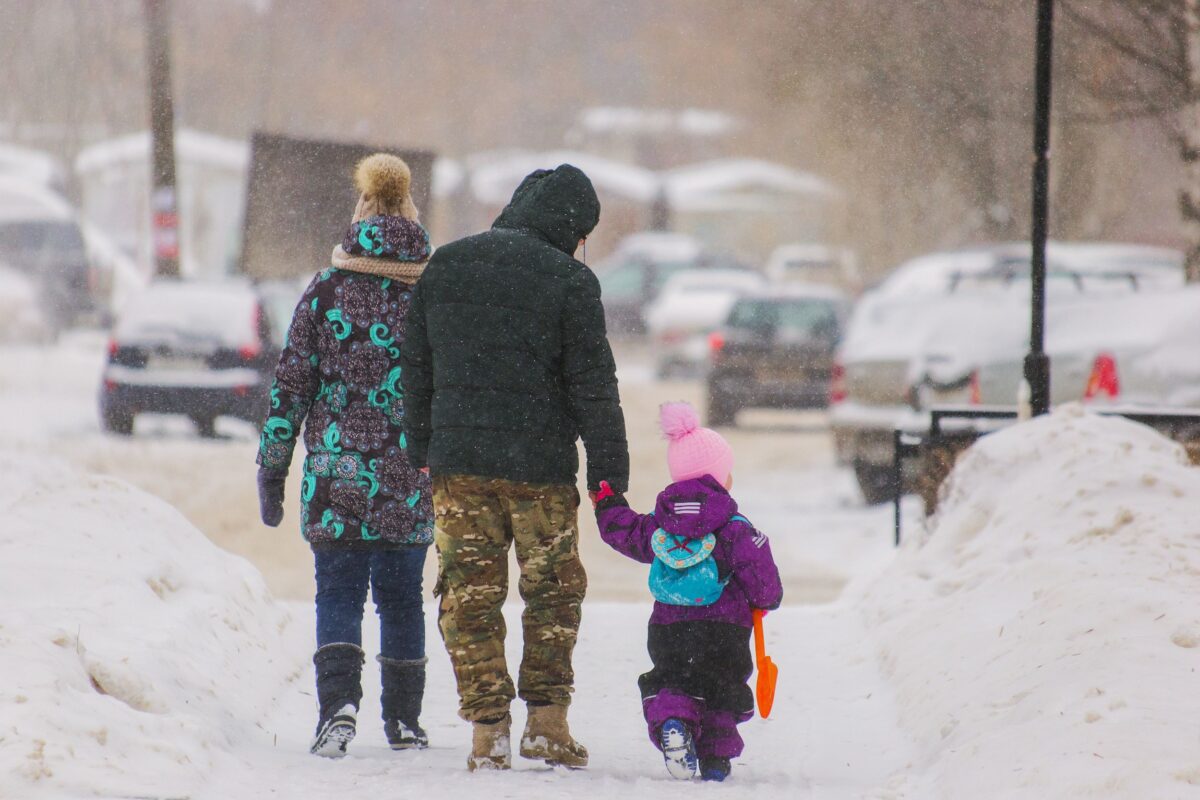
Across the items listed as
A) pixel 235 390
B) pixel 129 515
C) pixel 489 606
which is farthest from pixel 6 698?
pixel 235 390

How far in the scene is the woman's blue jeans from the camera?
507 cm

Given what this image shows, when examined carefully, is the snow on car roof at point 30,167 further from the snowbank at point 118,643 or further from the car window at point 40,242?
the snowbank at point 118,643

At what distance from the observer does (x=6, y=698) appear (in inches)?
170

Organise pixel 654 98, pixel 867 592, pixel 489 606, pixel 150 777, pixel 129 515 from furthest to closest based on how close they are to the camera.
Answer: pixel 654 98
pixel 867 592
pixel 129 515
pixel 489 606
pixel 150 777

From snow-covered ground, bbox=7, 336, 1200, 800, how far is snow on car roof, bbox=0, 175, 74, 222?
884 inches

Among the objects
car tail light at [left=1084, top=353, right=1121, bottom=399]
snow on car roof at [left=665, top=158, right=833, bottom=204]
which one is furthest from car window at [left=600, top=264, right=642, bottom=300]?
snow on car roof at [left=665, top=158, right=833, bottom=204]

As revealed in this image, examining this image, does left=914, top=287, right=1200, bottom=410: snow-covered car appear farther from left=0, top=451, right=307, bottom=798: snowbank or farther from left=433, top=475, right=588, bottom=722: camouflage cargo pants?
left=433, top=475, right=588, bottom=722: camouflage cargo pants

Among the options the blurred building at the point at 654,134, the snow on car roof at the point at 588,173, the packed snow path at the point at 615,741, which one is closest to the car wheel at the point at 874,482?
the packed snow path at the point at 615,741

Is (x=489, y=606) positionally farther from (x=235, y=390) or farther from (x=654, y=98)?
(x=654, y=98)

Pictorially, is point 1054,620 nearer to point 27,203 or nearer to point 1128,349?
point 1128,349

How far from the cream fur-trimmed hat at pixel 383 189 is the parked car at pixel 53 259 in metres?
23.1

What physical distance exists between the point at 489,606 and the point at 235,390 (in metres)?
11.7

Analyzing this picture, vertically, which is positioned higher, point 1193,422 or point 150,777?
point 1193,422

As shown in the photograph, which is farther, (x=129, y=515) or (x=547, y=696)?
(x=129, y=515)
